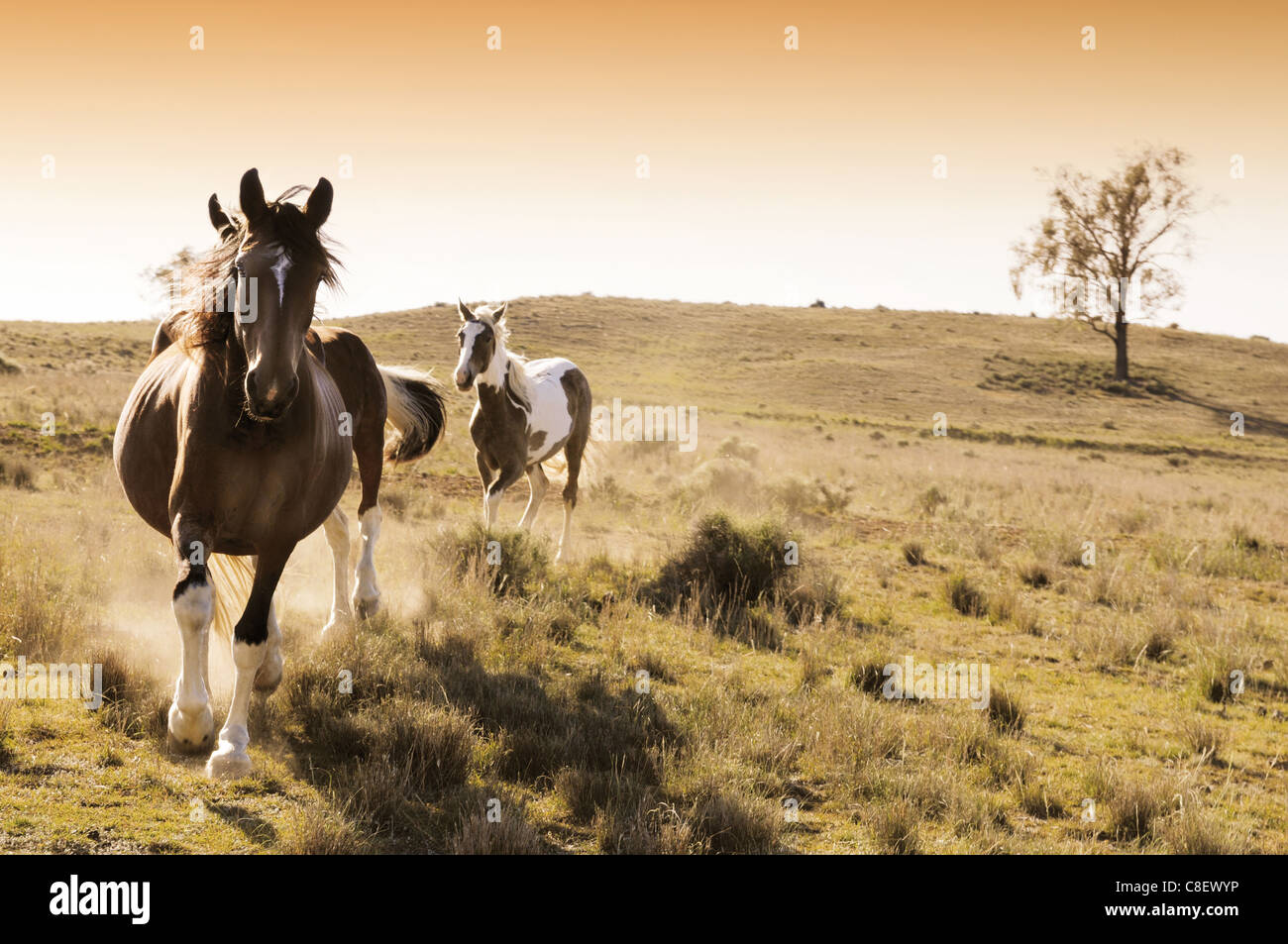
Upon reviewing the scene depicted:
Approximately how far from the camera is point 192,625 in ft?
13.2

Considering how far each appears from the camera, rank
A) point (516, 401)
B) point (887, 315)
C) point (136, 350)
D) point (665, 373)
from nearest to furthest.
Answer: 1. point (516, 401)
2. point (136, 350)
3. point (665, 373)
4. point (887, 315)

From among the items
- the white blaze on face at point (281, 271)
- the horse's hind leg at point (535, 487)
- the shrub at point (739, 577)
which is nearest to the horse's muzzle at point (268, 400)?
the white blaze on face at point (281, 271)

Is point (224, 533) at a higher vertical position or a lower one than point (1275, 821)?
higher

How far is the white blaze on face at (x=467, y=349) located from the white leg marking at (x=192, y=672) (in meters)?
4.87

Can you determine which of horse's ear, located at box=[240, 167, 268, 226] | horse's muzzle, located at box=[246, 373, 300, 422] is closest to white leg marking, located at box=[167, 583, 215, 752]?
horse's muzzle, located at box=[246, 373, 300, 422]

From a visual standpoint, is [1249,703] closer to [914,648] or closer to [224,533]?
[914,648]

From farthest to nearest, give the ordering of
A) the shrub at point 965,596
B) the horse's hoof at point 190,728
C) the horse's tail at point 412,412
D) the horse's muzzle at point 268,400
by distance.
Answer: the shrub at point 965,596 < the horse's tail at point 412,412 < the horse's hoof at point 190,728 < the horse's muzzle at point 268,400

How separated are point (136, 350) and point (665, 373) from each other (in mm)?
29839

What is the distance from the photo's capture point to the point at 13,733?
15.1ft

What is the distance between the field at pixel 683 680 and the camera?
13.8 ft

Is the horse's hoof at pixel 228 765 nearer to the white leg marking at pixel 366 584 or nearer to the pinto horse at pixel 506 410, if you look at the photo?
the white leg marking at pixel 366 584

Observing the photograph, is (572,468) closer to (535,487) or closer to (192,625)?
(535,487)

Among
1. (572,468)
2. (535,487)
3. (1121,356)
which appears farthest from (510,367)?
(1121,356)
